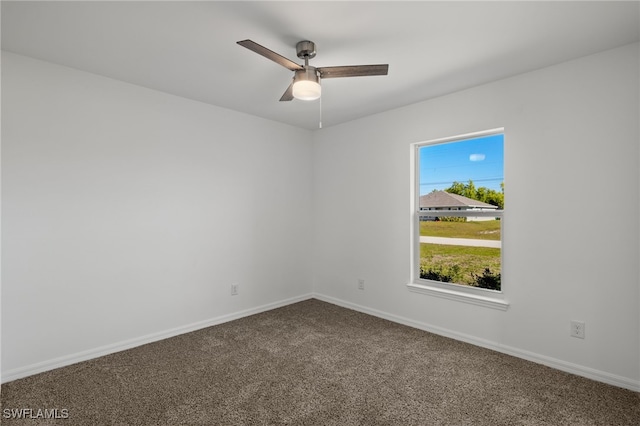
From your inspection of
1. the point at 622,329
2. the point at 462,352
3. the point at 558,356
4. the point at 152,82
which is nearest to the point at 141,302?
the point at 152,82

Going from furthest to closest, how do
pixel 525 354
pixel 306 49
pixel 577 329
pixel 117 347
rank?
pixel 117 347 < pixel 525 354 < pixel 577 329 < pixel 306 49

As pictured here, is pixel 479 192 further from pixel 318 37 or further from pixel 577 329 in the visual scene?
pixel 318 37

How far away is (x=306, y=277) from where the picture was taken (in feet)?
15.0

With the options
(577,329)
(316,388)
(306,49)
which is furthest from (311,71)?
(577,329)

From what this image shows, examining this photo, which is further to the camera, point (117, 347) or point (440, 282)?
point (440, 282)

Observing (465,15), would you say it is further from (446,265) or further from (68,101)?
(68,101)

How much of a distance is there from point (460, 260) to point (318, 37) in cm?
247

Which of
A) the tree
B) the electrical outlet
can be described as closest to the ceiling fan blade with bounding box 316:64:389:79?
the tree

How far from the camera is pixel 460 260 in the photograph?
3.33 metres

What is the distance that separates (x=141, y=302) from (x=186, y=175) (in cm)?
130

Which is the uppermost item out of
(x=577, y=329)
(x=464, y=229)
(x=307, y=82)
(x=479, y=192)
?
(x=307, y=82)

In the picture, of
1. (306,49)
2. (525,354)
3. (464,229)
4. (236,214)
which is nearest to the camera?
(306,49)

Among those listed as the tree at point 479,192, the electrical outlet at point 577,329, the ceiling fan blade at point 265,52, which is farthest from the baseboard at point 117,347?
the electrical outlet at point 577,329

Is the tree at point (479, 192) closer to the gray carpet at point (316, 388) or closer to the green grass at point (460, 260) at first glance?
the green grass at point (460, 260)
